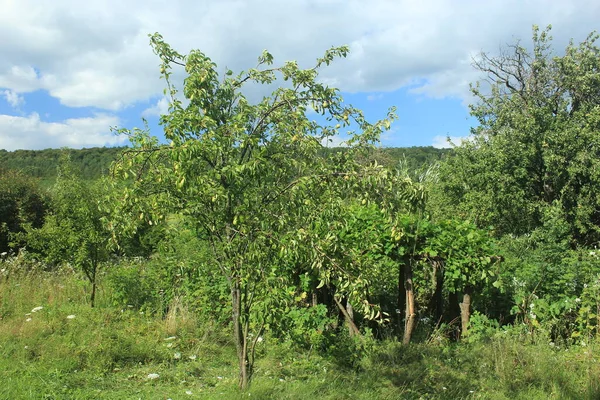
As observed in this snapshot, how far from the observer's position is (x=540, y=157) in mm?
12562

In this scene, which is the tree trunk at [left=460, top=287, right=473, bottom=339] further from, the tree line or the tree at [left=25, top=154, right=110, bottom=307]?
the tree at [left=25, top=154, right=110, bottom=307]

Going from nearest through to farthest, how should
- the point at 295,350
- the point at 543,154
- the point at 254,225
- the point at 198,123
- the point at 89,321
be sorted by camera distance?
the point at 198,123 → the point at 254,225 → the point at 295,350 → the point at 89,321 → the point at 543,154

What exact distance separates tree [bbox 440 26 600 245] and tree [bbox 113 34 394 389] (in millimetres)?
9491

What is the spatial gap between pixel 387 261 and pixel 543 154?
8386 mm

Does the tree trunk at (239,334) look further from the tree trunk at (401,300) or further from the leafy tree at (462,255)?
the tree trunk at (401,300)

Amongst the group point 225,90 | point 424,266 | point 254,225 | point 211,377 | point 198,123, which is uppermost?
point 225,90

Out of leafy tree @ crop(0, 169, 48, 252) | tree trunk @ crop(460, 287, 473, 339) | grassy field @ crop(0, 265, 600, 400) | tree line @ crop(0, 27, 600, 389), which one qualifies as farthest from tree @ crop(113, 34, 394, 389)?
leafy tree @ crop(0, 169, 48, 252)

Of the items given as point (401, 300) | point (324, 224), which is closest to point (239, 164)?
point (324, 224)

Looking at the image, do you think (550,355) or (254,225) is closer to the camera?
(254,225)

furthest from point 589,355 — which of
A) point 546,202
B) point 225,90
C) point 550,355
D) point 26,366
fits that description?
point 546,202

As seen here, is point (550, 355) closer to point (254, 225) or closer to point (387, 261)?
point (387, 261)

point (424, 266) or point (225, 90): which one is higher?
point (225, 90)

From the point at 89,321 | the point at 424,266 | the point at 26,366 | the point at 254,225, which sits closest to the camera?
the point at 254,225

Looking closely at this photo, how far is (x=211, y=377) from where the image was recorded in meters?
5.07
